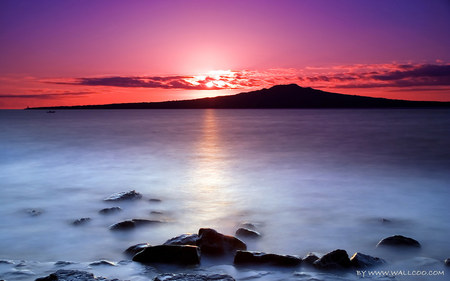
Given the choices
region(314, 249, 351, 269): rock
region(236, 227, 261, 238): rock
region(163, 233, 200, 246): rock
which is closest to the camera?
region(314, 249, 351, 269): rock

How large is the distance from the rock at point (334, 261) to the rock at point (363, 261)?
0.36ft

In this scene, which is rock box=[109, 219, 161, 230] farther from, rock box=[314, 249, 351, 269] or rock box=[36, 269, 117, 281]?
rock box=[314, 249, 351, 269]

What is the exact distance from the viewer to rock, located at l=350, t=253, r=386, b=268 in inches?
220

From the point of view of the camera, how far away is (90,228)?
7.85m

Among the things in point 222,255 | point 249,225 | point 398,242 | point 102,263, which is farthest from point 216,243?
point 398,242

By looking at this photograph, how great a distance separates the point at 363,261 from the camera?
5672 mm

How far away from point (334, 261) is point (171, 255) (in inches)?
90.8

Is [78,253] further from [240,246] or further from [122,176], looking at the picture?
[122,176]

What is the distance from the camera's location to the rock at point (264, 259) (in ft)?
18.6

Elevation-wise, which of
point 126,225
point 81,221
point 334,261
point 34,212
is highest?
point 334,261

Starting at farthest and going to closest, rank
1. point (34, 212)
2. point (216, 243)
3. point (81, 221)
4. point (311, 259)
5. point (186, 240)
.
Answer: point (34, 212), point (81, 221), point (186, 240), point (216, 243), point (311, 259)

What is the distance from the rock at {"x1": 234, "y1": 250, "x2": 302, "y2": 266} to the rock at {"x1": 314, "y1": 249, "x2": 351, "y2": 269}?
330 millimetres

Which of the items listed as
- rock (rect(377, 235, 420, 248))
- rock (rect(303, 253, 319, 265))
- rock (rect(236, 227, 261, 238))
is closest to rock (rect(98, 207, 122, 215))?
rock (rect(236, 227, 261, 238))

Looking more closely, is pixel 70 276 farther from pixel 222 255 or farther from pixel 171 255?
pixel 222 255
